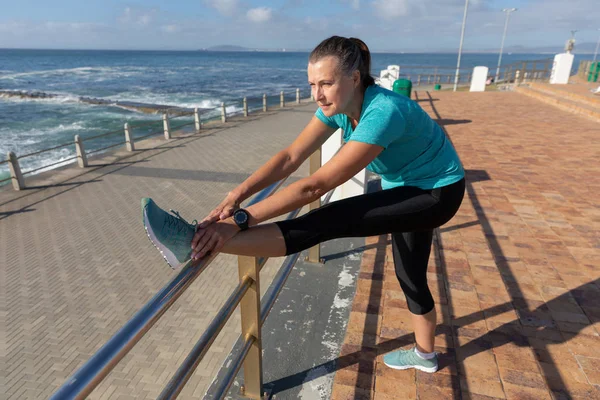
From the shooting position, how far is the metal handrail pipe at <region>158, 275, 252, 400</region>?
49.4 inches

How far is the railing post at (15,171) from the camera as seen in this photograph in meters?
9.45

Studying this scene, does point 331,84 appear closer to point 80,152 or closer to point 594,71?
point 80,152

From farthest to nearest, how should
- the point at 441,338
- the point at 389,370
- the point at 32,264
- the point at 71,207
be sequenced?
the point at 71,207, the point at 32,264, the point at 441,338, the point at 389,370

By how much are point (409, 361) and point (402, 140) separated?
1.34m

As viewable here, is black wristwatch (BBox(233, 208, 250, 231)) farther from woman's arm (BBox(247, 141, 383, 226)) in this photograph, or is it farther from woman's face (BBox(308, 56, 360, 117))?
woman's face (BBox(308, 56, 360, 117))

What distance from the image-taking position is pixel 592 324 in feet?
8.49

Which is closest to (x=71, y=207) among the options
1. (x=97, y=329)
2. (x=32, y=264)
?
(x=32, y=264)

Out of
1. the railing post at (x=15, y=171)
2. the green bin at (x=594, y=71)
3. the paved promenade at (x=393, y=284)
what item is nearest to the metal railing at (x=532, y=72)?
the green bin at (x=594, y=71)

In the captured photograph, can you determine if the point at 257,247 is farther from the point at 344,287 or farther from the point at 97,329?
the point at 97,329

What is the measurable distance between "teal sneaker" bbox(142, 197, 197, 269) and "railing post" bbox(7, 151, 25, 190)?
10.5 metres

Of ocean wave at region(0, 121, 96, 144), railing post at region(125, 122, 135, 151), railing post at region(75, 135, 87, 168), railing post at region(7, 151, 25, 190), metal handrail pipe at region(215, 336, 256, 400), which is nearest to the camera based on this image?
metal handrail pipe at region(215, 336, 256, 400)

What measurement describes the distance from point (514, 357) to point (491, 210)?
261cm

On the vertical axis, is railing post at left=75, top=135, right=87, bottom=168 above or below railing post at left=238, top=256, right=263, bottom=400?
below

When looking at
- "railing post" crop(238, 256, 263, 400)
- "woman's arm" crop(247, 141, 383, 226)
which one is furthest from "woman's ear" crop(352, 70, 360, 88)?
"railing post" crop(238, 256, 263, 400)
